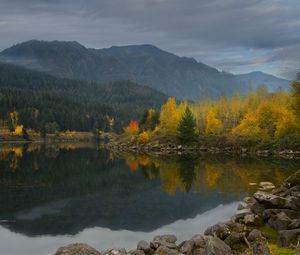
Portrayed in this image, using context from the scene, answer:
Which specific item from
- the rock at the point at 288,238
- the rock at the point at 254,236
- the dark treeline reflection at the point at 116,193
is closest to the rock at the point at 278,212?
the rock at the point at 254,236

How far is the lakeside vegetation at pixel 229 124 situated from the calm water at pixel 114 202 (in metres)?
45.8

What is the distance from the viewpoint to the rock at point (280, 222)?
106 feet

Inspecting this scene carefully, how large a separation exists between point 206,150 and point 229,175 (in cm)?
6983

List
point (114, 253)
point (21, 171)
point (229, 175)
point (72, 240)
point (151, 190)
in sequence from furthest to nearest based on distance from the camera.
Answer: point (21, 171) → point (229, 175) → point (151, 190) → point (72, 240) → point (114, 253)

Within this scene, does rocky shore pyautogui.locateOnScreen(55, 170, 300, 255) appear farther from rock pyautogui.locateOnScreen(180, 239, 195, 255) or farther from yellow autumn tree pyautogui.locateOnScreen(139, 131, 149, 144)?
yellow autumn tree pyautogui.locateOnScreen(139, 131, 149, 144)

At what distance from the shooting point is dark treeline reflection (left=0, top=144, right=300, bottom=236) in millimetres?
45469

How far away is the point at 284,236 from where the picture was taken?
28469 mm

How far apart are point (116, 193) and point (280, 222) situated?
117 ft

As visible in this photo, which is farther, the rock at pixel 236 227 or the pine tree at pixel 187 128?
the pine tree at pixel 187 128

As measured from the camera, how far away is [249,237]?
29547 mm

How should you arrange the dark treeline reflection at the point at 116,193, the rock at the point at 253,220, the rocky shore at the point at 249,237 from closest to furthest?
1. the rocky shore at the point at 249,237
2. the rock at the point at 253,220
3. the dark treeline reflection at the point at 116,193

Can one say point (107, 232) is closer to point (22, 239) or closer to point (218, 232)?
point (22, 239)

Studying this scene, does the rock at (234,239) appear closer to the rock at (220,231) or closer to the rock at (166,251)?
the rock at (220,231)

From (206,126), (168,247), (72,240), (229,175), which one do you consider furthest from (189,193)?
(206,126)
